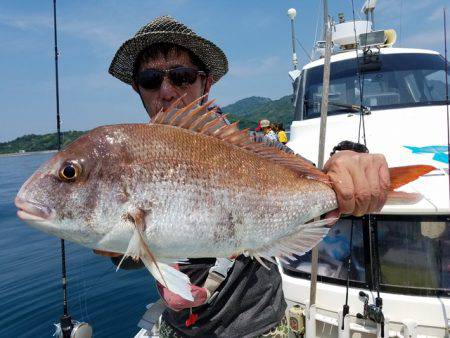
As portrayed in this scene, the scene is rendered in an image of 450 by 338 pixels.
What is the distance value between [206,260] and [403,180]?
1170 mm

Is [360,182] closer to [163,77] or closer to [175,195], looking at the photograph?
[175,195]

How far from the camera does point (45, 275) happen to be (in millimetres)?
8742

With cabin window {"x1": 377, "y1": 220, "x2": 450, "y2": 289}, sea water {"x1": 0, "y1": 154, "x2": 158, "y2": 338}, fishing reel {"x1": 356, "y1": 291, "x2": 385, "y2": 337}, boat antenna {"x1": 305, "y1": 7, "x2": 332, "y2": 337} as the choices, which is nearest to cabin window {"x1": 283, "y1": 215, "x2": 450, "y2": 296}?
cabin window {"x1": 377, "y1": 220, "x2": 450, "y2": 289}

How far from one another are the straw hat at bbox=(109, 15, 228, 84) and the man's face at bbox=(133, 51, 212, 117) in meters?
0.09

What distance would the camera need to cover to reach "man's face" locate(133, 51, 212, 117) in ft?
7.50

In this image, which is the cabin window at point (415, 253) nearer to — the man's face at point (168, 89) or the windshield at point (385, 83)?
the man's face at point (168, 89)

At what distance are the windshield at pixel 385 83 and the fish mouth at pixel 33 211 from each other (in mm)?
4629

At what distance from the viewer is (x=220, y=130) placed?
5.48 ft

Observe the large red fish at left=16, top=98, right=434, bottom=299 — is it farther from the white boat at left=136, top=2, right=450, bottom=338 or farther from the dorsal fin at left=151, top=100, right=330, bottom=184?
the white boat at left=136, top=2, right=450, bottom=338

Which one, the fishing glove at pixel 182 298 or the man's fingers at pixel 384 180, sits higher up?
the man's fingers at pixel 384 180

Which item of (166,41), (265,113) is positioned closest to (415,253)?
(166,41)

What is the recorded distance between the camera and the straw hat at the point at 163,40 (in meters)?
2.28

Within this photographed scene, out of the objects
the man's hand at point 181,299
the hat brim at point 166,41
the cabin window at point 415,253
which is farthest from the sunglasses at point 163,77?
the cabin window at point 415,253

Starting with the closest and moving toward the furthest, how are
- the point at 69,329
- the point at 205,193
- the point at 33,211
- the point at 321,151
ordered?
the point at 33,211 < the point at 205,193 < the point at 321,151 < the point at 69,329
